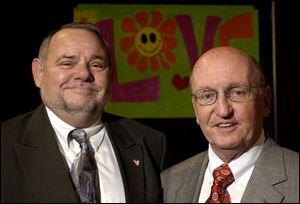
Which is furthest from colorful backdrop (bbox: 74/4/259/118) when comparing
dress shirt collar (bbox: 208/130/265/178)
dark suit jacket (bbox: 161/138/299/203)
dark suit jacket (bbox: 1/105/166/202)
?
dress shirt collar (bbox: 208/130/265/178)

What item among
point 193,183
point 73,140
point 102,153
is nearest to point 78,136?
point 73,140

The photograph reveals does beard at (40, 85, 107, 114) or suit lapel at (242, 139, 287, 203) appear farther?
beard at (40, 85, 107, 114)

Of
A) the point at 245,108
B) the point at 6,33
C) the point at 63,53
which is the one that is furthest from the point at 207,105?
the point at 6,33

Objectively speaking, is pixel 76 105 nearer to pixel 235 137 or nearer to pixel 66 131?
pixel 66 131

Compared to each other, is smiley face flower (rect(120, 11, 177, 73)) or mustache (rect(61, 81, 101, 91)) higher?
smiley face flower (rect(120, 11, 177, 73))

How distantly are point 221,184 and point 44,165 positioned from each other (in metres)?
0.73

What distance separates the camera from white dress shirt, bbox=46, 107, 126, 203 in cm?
224

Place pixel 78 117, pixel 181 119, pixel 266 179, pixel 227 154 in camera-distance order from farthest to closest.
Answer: pixel 181 119 → pixel 78 117 → pixel 227 154 → pixel 266 179

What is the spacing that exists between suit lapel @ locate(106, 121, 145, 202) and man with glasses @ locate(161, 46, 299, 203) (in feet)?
0.56

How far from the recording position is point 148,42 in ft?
13.5

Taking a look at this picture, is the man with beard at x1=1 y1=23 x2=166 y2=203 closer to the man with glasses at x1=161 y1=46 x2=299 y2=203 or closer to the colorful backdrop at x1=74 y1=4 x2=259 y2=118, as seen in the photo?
the man with glasses at x1=161 y1=46 x2=299 y2=203

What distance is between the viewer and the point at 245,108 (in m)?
2.13

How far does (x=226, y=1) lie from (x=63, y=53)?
219cm

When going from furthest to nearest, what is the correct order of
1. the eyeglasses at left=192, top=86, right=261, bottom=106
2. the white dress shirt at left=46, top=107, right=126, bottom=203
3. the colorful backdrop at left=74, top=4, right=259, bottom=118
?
the colorful backdrop at left=74, top=4, right=259, bottom=118 < the white dress shirt at left=46, top=107, right=126, bottom=203 < the eyeglasses at left=192, top=86, right=261, bottom=106
